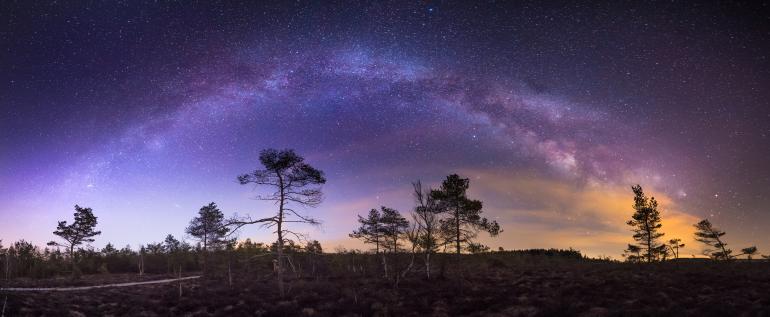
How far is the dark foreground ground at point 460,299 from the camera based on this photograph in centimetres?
1975

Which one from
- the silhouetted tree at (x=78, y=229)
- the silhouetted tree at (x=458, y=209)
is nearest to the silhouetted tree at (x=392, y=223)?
the silhouetted tree at (x=458, y=209)

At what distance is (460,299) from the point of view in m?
26.0

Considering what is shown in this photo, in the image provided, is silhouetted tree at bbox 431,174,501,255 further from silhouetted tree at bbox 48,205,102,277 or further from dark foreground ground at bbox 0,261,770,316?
silhouetted tree at bbox 48,205,102,277

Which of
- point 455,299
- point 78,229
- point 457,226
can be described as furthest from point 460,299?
point 78,229

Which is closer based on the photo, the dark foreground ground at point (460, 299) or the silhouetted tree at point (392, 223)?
the dark foreground ground at point (460, 299)

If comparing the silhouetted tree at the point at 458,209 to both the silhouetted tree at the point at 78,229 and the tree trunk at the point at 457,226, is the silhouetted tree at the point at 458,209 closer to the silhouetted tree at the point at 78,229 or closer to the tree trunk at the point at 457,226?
the tree trunk at the point at 457,226

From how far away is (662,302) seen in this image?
66.9 ft

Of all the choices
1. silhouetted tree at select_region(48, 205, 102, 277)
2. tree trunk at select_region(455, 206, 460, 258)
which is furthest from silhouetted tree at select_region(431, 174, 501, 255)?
silhouetted tree at select_region(48, 205, 102, 277)

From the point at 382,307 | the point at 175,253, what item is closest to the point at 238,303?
the point at 382,307

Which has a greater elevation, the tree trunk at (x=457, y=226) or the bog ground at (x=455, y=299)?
the tree trunk at (x=457, y=226)

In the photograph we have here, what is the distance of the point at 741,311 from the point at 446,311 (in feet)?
43.8

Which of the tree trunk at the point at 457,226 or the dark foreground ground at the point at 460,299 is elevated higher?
the tree trunk at the point at 457,226

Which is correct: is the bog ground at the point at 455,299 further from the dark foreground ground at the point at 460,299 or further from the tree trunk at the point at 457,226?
the tree trunk at the point at 457,226

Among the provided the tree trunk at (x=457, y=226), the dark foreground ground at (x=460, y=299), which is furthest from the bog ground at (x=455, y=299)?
the tree trunk at (x=457, y=226)
